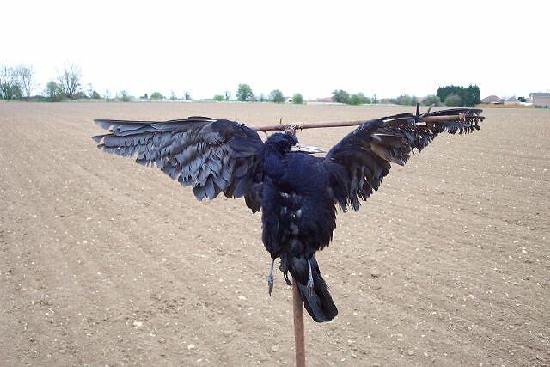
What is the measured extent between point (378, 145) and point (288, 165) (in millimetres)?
698

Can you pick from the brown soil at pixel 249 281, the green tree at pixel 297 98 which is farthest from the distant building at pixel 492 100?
the brown soil at pixel 249 281

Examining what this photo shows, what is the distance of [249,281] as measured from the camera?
6.57m

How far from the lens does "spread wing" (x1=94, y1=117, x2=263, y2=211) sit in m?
3.16

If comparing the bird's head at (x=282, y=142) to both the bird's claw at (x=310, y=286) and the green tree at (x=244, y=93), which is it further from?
the green tree at (x=244, y=93)

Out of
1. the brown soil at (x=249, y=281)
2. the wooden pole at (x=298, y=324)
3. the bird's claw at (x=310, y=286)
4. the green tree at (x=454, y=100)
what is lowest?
the brown soil at (x=249, y=281)

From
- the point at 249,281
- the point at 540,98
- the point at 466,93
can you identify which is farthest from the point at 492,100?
the point at 249,281

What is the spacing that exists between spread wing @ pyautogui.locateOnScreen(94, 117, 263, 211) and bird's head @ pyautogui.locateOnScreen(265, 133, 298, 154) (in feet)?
1.07

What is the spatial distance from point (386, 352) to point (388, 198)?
625 cm

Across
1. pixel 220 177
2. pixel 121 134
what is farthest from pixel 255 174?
pixel 121 134

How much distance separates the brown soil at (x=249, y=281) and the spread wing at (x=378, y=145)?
7.97 feet

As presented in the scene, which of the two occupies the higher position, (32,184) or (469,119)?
(469,119)

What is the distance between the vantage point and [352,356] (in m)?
4.87

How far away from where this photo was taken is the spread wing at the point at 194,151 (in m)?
3.16

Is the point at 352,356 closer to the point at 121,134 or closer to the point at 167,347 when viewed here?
the point at 167,347
